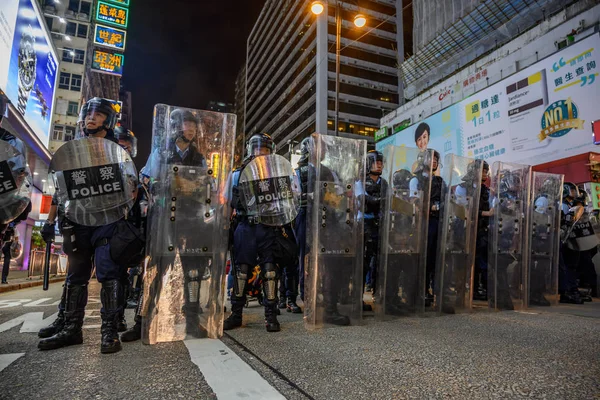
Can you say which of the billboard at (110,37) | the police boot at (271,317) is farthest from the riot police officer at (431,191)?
the billboard at (110,37)

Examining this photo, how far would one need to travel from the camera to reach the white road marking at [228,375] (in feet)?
5.47

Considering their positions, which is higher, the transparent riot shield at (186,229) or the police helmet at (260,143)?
the police helmet at (260,143)

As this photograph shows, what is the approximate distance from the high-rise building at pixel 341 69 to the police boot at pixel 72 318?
141ft

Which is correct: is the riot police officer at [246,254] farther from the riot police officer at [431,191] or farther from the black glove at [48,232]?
the riot police officer at [431,191]

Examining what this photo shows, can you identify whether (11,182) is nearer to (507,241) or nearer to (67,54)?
(507,241)

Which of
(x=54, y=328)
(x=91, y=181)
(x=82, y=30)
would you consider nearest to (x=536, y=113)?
(x=91, y=181)

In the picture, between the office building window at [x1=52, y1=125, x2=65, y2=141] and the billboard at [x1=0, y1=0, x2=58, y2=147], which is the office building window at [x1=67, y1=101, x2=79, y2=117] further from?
the billboard at [x1=0, y1=0, x2=58, y2=147]

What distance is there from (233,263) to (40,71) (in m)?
18.7

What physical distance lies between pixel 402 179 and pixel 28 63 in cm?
1750

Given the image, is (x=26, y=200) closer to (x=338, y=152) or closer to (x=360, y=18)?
(x=338, y=152)

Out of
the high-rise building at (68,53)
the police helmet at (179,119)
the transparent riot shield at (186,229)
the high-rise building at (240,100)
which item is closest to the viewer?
the transparent riot shield at (186,229)

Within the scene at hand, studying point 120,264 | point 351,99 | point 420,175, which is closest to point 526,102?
point 420,175

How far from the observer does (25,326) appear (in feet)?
11.5

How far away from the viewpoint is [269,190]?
3602 millimetres
